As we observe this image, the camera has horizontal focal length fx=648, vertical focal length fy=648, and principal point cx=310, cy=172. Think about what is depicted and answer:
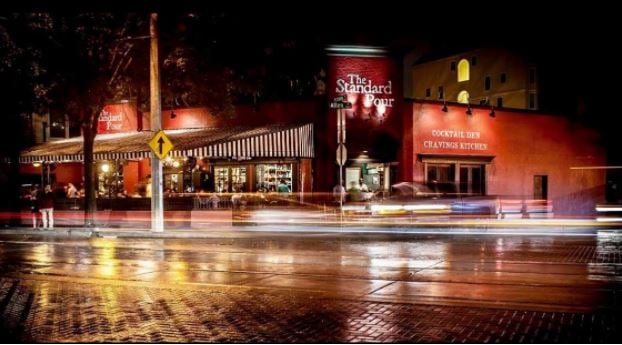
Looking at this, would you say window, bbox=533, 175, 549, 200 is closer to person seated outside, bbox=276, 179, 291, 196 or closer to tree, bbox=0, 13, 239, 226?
person seated outside, bbox=276, 179, 291, 196

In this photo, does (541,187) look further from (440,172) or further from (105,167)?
(105,167)

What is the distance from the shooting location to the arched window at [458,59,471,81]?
6669 centimetres

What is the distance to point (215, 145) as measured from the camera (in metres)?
25.8

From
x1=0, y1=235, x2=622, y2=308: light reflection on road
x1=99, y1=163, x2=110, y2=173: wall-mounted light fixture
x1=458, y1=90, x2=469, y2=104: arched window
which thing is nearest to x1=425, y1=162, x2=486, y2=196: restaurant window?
x1=0, y1=235, x2=622, y2=308: light reflection on road

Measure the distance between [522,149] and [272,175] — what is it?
530 inches

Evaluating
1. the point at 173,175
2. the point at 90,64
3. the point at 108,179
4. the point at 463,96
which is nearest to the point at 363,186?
the point at 173,175

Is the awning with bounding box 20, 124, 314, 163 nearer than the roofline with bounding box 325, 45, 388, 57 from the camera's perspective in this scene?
Yes

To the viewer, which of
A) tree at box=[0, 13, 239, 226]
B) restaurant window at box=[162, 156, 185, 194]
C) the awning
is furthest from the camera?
restaurant window at box=[162, 156, 185, 194]

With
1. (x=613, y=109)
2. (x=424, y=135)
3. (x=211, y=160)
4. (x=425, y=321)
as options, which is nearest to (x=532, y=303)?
(x=425, y=321)

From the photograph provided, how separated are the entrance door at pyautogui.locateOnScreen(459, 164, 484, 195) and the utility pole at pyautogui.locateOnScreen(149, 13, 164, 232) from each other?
1522 cm

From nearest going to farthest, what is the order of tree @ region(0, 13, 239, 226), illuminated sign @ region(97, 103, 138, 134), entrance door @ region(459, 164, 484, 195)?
tree @ region(0, 13, 239, 226) → entrance door @ region(459, 164, 484, 195) → illuminated sign @ region(97, 103, 138, 134)

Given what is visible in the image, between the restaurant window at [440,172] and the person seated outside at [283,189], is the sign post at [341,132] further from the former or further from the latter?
the restaurant window at [440,172]

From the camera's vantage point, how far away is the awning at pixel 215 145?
84.8ft

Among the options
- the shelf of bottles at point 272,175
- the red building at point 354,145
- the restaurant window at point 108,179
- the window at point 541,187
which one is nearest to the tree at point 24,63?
the red building at point 354,145
